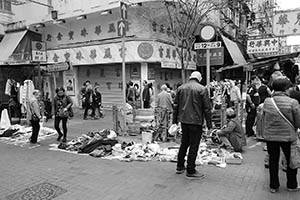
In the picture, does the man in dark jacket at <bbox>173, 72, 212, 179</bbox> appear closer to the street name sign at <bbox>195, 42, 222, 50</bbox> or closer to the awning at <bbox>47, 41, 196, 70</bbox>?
the street name sign at <bbox>195, 42, 222, 50</bbox>

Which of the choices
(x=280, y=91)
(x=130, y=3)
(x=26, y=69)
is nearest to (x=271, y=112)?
(x=280, y=91)

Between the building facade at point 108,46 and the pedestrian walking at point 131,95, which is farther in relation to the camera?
the building facade at point 108,46

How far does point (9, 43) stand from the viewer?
16.3 m

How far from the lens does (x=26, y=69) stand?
15773 mm

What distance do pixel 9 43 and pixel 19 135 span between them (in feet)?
32.8

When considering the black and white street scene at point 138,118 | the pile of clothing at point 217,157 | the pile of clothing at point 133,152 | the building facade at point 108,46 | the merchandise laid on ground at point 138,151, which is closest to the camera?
the black and white street scene at point 138,118

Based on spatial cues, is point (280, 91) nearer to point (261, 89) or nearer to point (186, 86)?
point (186, 86)

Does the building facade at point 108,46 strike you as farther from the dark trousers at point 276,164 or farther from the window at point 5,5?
the dark trousers at point 276,164

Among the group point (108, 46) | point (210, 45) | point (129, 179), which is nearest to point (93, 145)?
point (129, 179)

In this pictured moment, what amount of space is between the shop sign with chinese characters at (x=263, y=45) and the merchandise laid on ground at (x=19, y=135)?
34.8 feet

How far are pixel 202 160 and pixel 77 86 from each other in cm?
1205

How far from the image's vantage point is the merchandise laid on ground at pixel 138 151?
18.7 ft

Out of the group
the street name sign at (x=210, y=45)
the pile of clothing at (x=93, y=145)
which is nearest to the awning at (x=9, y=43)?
the pile of clothing at (x=93, y=145)

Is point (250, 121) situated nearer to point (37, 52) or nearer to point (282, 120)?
point (282, 120)
